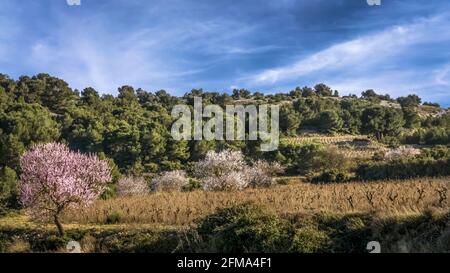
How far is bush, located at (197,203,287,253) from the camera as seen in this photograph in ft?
43.8

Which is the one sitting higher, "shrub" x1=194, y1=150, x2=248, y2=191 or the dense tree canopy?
the dense tree canopy

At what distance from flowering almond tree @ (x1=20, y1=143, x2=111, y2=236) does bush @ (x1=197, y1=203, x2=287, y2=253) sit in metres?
5.31

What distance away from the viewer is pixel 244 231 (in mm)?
13789

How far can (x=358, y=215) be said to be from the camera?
45.9 ft

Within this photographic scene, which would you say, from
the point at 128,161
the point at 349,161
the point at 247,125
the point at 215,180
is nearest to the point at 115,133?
the point at 128,161

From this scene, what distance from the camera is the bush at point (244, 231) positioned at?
13336 millimetres

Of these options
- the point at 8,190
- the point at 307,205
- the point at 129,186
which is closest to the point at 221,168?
the point at 129,186

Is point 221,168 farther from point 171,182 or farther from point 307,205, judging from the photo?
point 307,205

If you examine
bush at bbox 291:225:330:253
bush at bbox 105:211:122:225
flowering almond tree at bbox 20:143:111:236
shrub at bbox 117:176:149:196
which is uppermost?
flowering almond tree at bbox 20:143:111:236

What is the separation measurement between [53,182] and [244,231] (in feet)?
24.7

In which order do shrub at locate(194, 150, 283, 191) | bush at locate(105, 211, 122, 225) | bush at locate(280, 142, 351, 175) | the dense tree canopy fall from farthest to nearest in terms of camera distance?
bush at locate(280, 142, 351, 175)
the dense tree canopy
shrub at locate(194, 150, 283, 191)
bush at locate(105, 211, 122, 225)

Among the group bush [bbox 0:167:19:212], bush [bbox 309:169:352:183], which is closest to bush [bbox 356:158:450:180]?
bush [bbox 309:169:352:183]

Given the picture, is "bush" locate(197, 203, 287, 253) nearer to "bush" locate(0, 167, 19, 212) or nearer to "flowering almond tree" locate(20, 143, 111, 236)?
"flowering almond tree" locate(20, 143, 111, 236)
